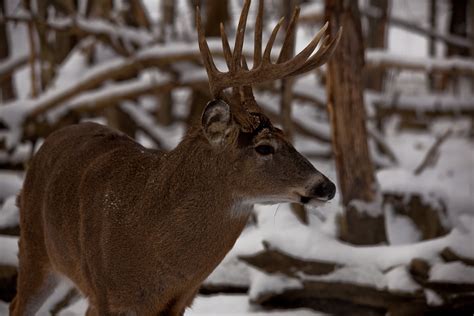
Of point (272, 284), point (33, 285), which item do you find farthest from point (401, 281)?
point (33, 285)

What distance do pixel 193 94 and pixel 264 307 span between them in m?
5.43

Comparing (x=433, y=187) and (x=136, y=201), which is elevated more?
(x=136, y=201)

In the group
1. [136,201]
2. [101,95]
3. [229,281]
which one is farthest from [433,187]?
[136,201]

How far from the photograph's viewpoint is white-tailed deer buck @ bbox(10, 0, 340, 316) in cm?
376

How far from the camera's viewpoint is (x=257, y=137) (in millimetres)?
3779

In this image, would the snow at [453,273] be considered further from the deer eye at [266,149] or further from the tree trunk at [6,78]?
the tree trunk at [6,78]

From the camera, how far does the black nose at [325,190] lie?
12.1ft

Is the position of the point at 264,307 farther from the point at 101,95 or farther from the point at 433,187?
the point at 101,95

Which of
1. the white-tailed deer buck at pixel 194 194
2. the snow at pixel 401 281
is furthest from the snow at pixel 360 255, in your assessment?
the white-tailed deer buck at pixel 194 194

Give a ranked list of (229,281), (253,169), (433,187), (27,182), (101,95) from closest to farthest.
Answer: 1. (253,169)
2. (27,182)
3. (229,281)
4. (433,187)
5. (101,95)

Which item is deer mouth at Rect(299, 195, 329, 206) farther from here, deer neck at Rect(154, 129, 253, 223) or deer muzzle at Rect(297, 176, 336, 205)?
deer neck at Rect(154, 129, 253, 223)

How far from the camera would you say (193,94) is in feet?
35.3

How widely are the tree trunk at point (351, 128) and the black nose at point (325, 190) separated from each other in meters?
2.78

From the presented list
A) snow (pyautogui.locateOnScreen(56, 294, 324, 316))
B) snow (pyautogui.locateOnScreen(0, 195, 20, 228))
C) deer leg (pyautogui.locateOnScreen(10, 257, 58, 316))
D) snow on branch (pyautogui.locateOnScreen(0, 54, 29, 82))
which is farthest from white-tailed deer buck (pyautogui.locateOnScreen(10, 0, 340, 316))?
snow on branch (pyautogui.locateOnScreen(0, 54, 29, 82))
